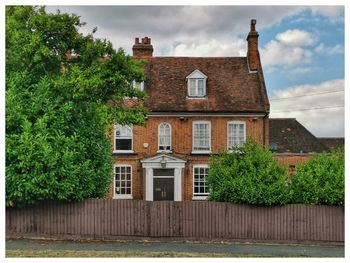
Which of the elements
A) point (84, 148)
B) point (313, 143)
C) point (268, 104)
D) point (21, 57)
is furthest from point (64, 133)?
point (313, 143)

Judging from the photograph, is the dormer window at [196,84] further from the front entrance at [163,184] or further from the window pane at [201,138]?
the front entrance at [163,184]

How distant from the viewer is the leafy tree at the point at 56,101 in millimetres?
18016

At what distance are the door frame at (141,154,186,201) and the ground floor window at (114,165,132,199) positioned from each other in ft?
3.39

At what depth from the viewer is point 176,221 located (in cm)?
1942

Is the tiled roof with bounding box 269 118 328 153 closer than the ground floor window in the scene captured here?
No

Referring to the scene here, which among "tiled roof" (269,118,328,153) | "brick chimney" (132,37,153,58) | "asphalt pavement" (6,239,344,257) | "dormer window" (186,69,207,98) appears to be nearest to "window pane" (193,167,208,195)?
"dormer window" (186,69,207,98)

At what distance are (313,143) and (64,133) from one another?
88.2 ft

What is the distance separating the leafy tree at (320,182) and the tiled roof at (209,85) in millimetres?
10633

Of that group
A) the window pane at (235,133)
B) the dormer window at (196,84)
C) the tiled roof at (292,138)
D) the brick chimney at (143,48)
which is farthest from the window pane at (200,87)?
the tiled roof at (292,138)

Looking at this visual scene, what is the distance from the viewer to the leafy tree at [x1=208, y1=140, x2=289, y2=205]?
19.1 m

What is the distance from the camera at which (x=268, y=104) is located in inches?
1185

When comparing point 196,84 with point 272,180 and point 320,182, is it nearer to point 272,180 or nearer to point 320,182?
point 272,180

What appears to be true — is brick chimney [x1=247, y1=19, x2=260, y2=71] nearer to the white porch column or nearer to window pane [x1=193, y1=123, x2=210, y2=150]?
window pane [x1=193, y1=123, x2=210, y2=150]
